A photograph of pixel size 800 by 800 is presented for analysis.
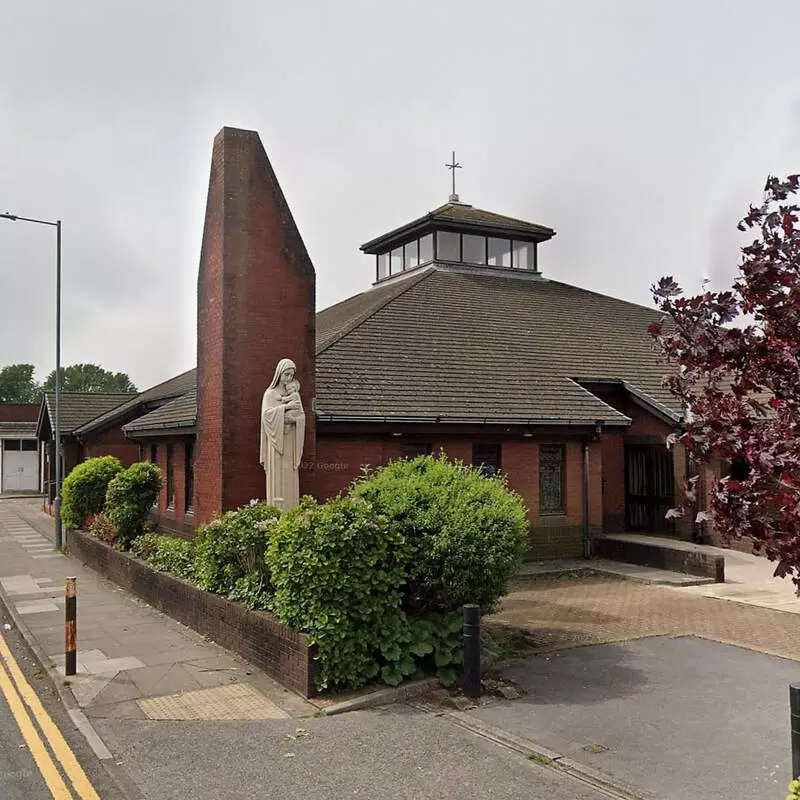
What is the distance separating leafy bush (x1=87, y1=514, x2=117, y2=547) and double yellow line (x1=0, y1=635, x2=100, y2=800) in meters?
8.04

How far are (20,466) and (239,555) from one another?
46.9 metres

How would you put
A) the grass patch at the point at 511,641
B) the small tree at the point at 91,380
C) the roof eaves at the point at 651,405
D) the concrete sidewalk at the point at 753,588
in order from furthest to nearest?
the small tree at the point at 91,380 < the roof eaves at the point at 651,405 < the concrete sidewalk at the point at 753,588 < the grass patch at the point at 511,641

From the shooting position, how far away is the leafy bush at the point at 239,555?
10.2 metres

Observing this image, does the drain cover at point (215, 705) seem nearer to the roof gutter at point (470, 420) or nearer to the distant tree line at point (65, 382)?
the roof gutter at point (470, 420)

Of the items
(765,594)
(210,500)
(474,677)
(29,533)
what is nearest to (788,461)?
(474,677)

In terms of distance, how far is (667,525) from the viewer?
20875 millimetres

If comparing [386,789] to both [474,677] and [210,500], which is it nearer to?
[474,677]

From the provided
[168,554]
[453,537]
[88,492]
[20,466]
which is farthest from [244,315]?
[20,466]

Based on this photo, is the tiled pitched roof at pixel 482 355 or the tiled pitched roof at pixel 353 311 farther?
→ the tiled pitched roof at pixel 353 311

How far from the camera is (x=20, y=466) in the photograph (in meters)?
52.1

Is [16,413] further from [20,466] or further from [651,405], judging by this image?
[651,405]

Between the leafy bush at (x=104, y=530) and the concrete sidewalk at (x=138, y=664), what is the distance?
1815 millimetres

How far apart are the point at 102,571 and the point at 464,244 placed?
16.0m

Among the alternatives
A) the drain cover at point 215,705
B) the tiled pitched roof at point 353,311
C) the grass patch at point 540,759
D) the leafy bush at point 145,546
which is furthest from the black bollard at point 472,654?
the tiled pitched roof at point 353,311
